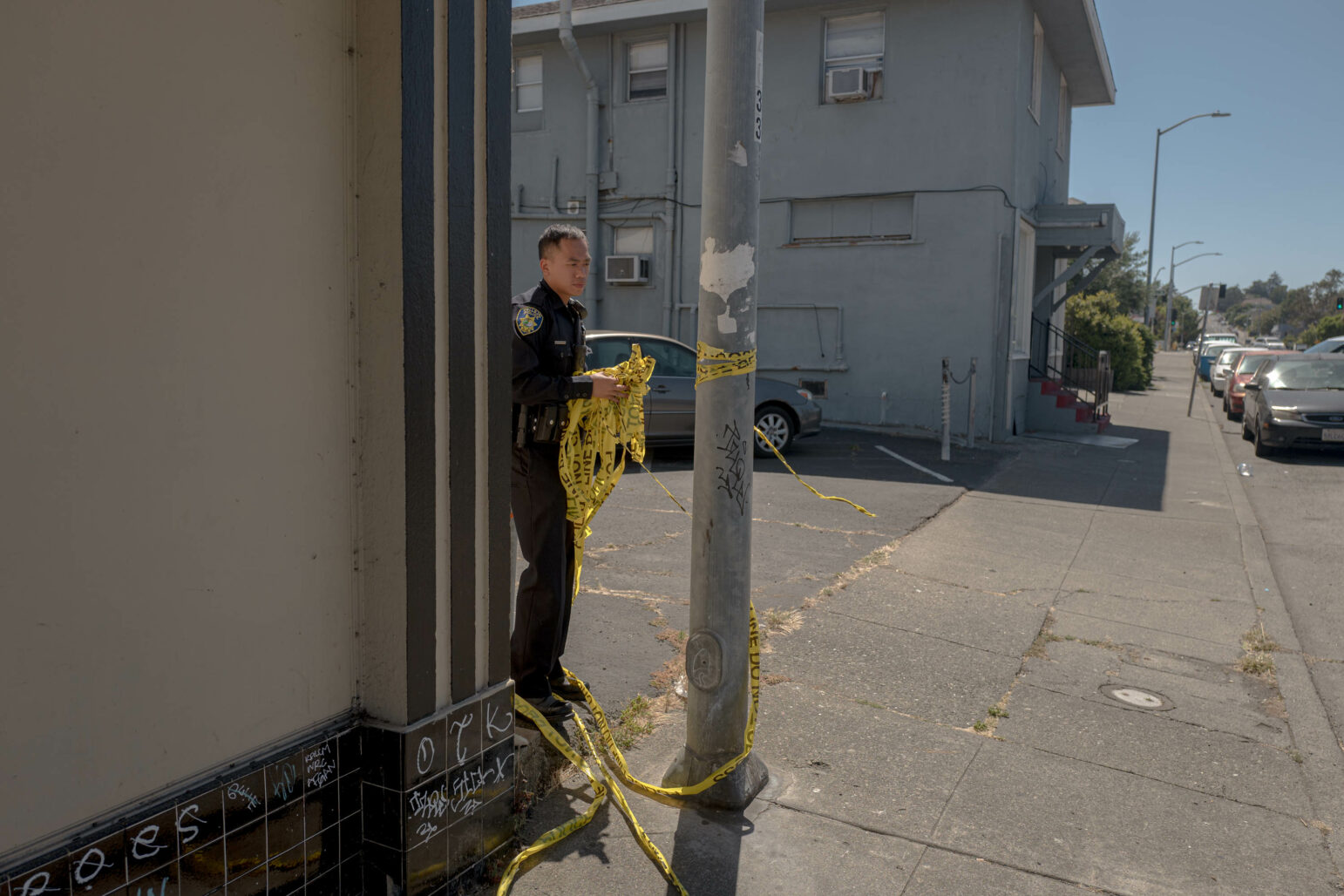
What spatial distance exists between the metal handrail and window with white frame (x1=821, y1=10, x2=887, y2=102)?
5.96 m

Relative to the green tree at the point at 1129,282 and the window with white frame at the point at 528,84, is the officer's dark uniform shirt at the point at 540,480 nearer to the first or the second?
the window with white frame at the point at 528,84

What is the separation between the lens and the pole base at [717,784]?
3.57 meters

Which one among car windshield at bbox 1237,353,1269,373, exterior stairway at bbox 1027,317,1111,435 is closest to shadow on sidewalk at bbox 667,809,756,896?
exterior stairway at bbox 1027,317,1111,435

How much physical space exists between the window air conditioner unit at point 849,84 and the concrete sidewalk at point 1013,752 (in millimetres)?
9518

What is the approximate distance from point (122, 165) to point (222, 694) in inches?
49.0

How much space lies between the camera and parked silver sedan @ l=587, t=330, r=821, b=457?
11375 millimetres

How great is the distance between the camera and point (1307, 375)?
16.1m

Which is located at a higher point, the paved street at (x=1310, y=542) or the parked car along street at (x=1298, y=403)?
the parked car along street at (x=1298, y=403)

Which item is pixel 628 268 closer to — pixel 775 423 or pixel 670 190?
pixel 670 190

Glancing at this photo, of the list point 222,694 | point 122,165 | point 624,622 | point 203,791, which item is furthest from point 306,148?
point 624,622

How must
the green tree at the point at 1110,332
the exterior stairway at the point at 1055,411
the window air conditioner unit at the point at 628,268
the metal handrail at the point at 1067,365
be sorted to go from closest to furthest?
the window air conditioner unit at the point at 628,268
the exterior stairway at the point at 1055,411
the metal handrail at the point at 1067,365
the green tree at the point at 1110,332

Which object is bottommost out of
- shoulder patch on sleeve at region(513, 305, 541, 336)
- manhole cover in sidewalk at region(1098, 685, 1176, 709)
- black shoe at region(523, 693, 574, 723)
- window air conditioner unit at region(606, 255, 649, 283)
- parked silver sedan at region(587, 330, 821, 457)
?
manhole cover in sidewalk at region(1098, 685, 1176, 709)

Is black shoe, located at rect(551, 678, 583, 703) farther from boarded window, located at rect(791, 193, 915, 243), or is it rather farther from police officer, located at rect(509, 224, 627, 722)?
boarded window, located at rect(791, 193, 915, 243)

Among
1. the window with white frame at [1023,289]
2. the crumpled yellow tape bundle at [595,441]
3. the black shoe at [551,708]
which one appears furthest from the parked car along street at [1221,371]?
the black shoe at [551,708]
